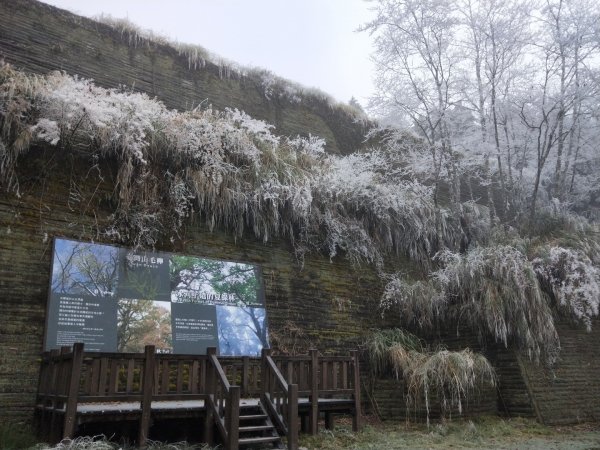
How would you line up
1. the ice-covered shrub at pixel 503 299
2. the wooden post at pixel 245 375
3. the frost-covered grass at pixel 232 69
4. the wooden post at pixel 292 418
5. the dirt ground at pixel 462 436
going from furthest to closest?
the frost-covered grass at pixel 232 69, the ice-covered shrub at pixel 503 299, the wooden post at pixel 245 375, the dirt ground at pixel 462 436, the wooden post at pixel 292 418

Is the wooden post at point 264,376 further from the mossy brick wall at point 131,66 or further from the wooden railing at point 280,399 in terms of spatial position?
the mossy brick wall at point 131,66

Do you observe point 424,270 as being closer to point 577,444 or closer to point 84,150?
point 577,444

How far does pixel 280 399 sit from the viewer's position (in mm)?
6715

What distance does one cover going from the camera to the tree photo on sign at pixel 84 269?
695cm

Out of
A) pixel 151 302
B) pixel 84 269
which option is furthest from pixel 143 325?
pixel 84 269

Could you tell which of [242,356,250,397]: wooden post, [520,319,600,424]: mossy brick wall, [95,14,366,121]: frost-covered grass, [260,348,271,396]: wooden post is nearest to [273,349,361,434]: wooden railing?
[260,348,271,396]: wooden post

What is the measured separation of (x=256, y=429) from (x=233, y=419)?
0.49 meters

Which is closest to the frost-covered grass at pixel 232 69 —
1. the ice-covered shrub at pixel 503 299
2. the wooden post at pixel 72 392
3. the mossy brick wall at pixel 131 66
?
the mossy brick wall at pixel 131 66

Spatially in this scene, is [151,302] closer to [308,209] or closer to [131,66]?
[308,209]

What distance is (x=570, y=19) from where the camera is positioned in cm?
1255

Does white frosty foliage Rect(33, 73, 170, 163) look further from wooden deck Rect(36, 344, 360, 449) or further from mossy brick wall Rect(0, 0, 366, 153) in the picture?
wooden deck Rect(36, 344, 360, 449)

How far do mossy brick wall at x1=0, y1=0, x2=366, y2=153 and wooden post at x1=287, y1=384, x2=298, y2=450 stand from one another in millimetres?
6545

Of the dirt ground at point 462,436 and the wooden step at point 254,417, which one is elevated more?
the wooden step at point 254,417

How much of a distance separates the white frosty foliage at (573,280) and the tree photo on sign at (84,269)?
25.1ft
